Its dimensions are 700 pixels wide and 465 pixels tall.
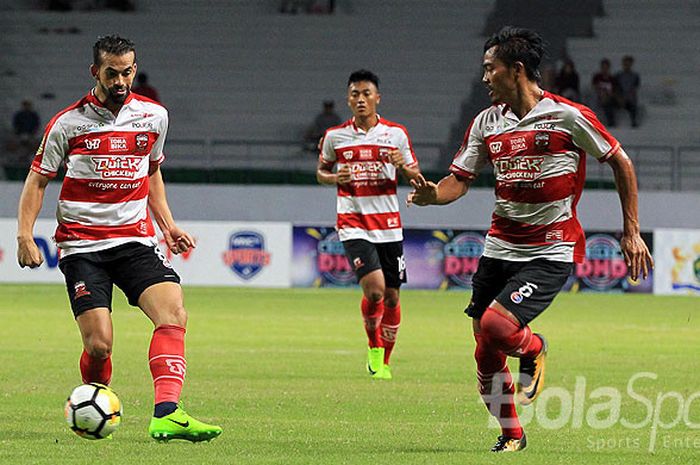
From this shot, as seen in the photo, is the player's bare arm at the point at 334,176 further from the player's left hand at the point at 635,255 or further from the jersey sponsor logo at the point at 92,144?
the player's left hand at the point at 635,255

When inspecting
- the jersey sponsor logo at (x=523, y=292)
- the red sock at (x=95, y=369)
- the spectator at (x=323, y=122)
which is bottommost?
the red sock at (x=95, y=369)

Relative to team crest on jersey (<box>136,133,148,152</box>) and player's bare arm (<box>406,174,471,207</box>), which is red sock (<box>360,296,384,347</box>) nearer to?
player's bare arm (<box>406,174,471,207</box>)

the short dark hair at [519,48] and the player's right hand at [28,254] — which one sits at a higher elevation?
the short dark hair at [519,48]

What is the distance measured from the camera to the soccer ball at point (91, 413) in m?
7.57

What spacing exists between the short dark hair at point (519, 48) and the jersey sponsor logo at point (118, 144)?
208 centimetres

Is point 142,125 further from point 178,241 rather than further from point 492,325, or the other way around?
point 492,325

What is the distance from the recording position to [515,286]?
26.0ft

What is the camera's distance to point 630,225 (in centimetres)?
770

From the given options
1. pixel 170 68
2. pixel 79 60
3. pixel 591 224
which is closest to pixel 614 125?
pixel 591 224

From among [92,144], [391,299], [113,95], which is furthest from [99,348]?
[391,299]

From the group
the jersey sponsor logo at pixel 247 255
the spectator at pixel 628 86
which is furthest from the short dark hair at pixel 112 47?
the spectator at pixel 628 86

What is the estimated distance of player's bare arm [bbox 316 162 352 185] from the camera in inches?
522

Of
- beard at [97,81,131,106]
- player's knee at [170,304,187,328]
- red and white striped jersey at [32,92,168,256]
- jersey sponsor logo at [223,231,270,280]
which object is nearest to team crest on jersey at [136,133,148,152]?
red and white striped jersey at [32,92,168,256]

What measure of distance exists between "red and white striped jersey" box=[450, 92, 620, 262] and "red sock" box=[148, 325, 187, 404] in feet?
6.05
